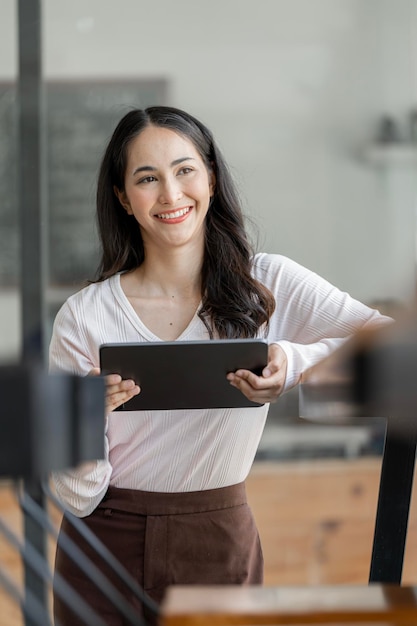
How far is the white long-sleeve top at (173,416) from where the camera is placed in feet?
5.99

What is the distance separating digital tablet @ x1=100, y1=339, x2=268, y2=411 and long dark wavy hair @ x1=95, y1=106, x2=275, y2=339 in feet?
0.90

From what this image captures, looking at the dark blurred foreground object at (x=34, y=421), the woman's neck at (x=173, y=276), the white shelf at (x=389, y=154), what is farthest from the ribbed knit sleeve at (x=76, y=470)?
the white shelf at (x=389, y=154)

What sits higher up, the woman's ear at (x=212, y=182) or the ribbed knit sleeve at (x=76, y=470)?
the woman's ear at (x=212, y=182)

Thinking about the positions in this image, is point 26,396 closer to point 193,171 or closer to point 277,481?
point 193,171

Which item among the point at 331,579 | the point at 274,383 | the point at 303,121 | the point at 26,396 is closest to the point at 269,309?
the point at 274,383

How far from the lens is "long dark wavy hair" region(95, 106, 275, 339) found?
6.24 ft

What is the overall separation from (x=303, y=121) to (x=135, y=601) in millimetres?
2112

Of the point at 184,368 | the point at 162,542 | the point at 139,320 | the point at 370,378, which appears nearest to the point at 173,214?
the point at 139,320

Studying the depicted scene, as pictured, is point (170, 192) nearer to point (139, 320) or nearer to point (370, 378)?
point (139, 320)

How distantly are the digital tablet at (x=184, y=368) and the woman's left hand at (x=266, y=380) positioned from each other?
0.01 metres

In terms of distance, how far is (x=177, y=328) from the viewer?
190 centimetres

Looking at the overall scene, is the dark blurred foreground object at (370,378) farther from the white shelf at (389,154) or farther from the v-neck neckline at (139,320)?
the white shelf at (389,154)

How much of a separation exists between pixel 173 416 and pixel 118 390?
14.6 inches

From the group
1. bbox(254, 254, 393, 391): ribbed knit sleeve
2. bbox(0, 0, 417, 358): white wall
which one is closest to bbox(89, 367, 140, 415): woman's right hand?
bbox(254, 254, 393, 391): ribbed knit sleeve
